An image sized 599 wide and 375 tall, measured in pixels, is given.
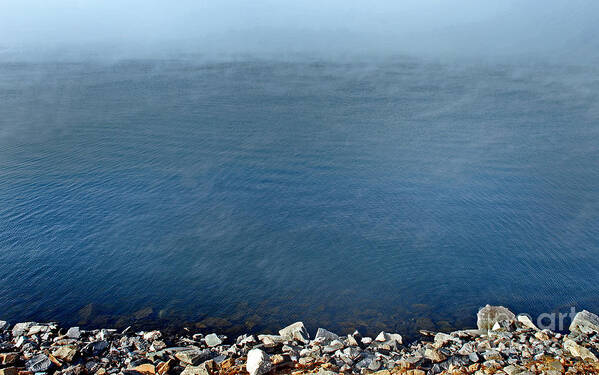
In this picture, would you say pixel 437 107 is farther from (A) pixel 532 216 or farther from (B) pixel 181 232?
(B) pixel 181 232

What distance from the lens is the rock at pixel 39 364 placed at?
23.9 feet

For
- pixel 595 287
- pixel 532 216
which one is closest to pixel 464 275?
pixel 595 287

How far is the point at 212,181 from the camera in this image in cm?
1443

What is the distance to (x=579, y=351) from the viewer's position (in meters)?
7.71

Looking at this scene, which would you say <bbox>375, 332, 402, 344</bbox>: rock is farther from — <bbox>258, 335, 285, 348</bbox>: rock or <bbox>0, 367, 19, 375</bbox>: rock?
<bbox>0, 367, 19, 375</bbox>: rock

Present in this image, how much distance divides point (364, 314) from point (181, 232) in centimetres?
472

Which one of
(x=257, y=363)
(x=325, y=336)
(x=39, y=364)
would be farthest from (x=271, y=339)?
(x=39, y=364)

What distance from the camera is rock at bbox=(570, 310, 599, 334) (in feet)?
28.7

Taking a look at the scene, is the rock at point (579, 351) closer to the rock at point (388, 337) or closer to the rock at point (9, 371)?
the rock at point (388, 337)

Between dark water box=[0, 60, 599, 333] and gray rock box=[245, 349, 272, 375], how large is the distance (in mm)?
1900

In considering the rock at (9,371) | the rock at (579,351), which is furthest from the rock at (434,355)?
the rock at (9,371)

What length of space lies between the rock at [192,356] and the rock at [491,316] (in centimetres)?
477

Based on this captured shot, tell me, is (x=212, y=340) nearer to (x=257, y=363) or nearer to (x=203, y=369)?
(x=203, y=369)

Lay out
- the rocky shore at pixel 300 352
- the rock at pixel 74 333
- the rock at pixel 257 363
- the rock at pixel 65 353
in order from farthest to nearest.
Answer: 1. the rock at pixel 74 333
2. the rock at pixel 65 353
3. the rocky shore at pixel 300 352
4. the rock at pixel 257 363
